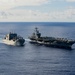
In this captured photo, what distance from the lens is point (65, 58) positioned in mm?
131000

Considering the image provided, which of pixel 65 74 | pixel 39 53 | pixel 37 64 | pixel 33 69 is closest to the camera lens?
pixel 65 74

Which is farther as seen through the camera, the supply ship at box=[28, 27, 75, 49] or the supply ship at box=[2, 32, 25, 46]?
the supply ship at box=[2, 32, 25, 46]

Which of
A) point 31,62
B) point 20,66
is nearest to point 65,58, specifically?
point 31,62

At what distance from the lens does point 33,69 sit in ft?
347

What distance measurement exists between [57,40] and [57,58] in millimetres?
47131

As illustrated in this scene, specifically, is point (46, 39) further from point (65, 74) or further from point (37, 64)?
point (65, 74)

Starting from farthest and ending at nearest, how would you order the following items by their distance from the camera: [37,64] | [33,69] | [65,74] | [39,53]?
[39,53] < [37,64] < [33,69] < [65,74]

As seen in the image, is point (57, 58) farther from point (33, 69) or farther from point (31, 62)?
point (33, 69)

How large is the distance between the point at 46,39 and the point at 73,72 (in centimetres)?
8510

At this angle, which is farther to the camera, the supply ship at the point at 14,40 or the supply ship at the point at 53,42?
the supply ship at the point at 14,40

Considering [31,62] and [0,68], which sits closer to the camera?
[0,68]

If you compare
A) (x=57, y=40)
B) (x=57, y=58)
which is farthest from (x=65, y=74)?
(x=57, y=40)

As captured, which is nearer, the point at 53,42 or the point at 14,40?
the point at 53,42

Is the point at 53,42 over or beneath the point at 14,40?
beneath
